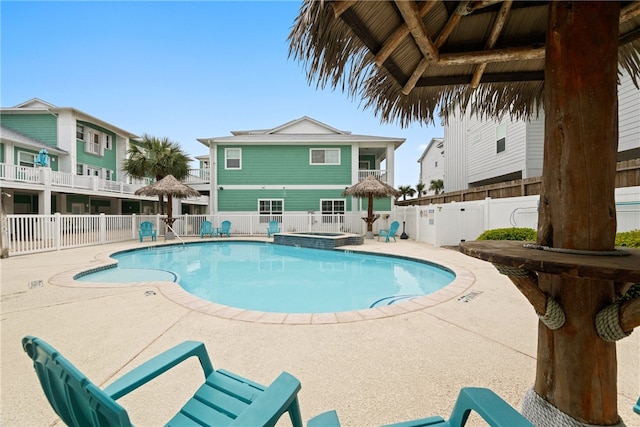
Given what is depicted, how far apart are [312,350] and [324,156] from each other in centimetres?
1539

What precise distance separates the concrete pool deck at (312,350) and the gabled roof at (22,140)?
1747 cm

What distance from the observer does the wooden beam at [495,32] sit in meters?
1.82

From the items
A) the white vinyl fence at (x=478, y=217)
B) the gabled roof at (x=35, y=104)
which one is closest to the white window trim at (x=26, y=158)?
the gabled roof at (x=35, y=104)

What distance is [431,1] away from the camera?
5.39ft

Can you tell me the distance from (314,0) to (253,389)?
2.43 m

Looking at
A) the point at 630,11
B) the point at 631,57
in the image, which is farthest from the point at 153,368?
the point at 631,57

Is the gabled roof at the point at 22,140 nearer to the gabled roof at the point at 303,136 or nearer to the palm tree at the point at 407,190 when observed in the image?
the gabled roof at the point at 303,136

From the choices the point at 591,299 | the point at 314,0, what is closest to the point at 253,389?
the point at 591,299

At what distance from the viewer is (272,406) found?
114 centimetres

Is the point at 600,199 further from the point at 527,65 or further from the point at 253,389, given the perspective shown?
the point at 253,389

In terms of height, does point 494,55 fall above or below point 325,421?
above

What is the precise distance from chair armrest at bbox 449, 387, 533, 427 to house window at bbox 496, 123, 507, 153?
15112mm

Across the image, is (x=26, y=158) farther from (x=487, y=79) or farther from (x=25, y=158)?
(x=487, y=79)

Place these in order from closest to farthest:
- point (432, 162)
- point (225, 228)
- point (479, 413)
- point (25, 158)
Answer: point (479, 413), point (225, 228), point (25, 158), point (432, 162)
